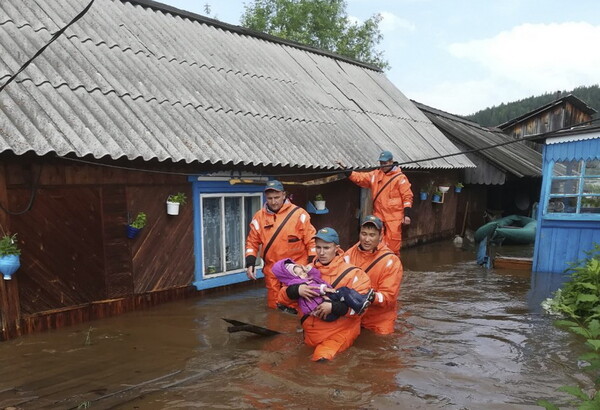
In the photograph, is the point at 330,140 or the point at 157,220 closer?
the point at 157,220

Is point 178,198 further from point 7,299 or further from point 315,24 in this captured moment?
point 315,24

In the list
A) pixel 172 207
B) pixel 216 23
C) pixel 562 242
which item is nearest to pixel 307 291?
pixel 172 207

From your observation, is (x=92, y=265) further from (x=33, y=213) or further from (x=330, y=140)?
(x=330, y=140)

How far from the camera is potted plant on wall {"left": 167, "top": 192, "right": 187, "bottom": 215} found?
6941 millimetres

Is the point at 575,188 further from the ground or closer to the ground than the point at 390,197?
further from the ground

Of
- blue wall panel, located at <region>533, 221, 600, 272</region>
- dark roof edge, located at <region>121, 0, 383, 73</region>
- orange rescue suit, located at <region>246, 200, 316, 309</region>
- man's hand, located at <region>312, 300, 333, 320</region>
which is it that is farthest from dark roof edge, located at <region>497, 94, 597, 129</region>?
man's hand, located at <region>312, 300, 333, 320</region>

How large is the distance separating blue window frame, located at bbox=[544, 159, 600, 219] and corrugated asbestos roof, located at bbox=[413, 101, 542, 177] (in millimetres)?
5717

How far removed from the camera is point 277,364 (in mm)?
4820

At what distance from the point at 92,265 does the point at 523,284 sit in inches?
306

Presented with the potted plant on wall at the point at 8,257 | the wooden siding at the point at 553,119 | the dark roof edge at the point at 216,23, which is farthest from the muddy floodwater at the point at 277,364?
the wooden siding at the point at 553,119

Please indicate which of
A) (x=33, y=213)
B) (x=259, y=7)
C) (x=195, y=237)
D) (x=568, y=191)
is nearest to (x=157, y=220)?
(x=195, y=237)

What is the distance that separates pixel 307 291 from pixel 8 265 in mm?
3390

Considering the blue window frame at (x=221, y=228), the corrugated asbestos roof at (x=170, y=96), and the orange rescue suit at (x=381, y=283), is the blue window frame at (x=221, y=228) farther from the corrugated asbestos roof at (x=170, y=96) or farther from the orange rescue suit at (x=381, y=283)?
the orange rescue suit at (x=381, y=283)

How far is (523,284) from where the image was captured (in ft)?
29.8
